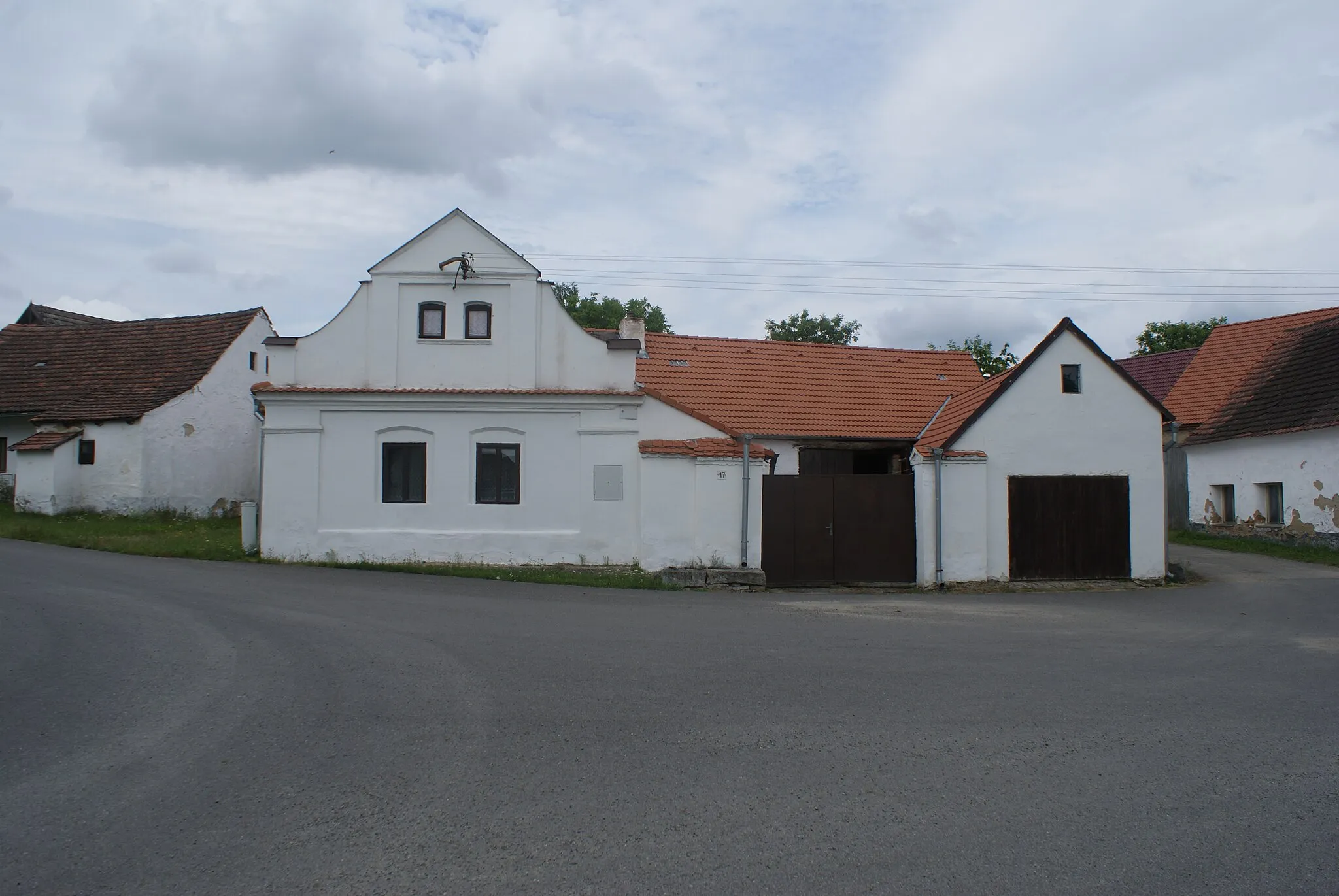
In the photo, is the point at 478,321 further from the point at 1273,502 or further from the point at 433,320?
the point at 1273,502

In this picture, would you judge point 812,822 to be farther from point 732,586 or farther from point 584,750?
point 732,586

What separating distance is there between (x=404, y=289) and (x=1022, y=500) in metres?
12.6

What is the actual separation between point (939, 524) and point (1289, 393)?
1286cm

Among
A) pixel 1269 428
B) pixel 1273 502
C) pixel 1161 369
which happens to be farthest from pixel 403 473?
pixel 1161 369

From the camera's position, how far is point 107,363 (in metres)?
26.9

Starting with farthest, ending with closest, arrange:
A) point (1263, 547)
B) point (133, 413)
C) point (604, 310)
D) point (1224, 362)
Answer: point (604, 310) < point (1224, 362) < point (133, 413) < point (1263, 547)

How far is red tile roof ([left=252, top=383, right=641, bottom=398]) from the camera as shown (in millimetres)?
17031

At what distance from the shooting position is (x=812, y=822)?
4.75 m

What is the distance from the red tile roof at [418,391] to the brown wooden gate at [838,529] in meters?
3.50

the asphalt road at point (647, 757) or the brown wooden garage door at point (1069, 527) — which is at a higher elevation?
the brown wooden garage door at point (1069, 527)

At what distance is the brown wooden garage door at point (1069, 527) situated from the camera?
1722cm

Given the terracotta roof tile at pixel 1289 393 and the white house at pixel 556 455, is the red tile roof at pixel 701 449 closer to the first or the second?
the white house at pixel 556 455

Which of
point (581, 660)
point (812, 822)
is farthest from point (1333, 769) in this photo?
point (581, 660)

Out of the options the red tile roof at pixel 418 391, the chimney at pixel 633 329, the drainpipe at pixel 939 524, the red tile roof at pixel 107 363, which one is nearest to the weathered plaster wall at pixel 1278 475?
the drainpipe at pixel 939 524
